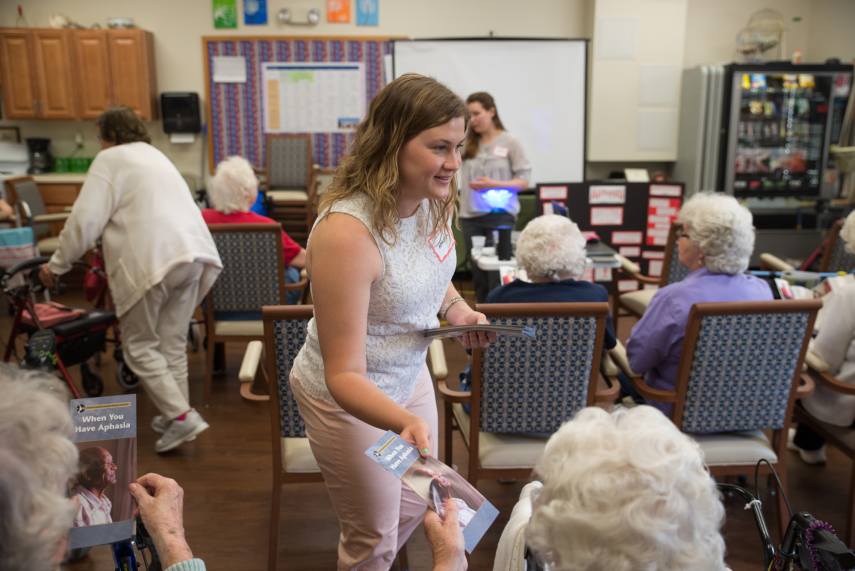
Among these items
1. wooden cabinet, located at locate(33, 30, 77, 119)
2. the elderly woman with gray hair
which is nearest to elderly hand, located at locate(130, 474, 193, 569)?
the elderly woman with gray hair

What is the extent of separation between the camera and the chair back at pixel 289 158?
655 cm

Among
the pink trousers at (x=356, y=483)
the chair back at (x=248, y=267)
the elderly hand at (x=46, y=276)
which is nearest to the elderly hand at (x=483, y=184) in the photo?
the chair back at (x=248, y=267)

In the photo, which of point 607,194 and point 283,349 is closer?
point 283,349

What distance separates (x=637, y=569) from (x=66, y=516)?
649mm

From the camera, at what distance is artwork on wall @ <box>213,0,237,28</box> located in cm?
639

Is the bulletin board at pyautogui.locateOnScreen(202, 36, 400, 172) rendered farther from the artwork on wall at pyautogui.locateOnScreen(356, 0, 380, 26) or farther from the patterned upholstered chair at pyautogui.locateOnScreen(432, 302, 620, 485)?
the patterned upholstered chair at pyautogui.locateOnScreen(432, 302, 620, 485)

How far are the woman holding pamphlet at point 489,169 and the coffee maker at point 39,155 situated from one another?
4785 millimetres

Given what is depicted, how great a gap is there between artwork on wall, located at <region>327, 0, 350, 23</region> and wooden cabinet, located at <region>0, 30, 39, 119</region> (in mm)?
2960

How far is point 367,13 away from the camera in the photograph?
6.44 meters

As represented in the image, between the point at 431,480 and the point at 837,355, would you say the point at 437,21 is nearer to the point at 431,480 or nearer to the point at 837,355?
the point at 837,355

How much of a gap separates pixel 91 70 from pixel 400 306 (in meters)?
6.38

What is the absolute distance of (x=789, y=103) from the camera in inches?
236

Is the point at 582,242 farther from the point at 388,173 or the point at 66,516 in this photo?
the point at 66,516

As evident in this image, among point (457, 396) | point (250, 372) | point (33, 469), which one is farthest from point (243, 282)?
point (33, 469)
